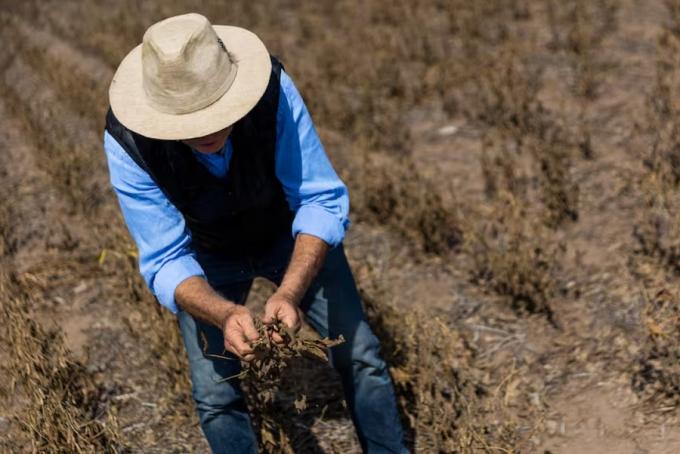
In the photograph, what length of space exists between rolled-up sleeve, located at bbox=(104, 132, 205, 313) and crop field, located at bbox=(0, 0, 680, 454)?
48 centimetres

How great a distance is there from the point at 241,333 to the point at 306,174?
0.68m

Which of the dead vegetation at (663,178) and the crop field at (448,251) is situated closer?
the crop field at (448,251)

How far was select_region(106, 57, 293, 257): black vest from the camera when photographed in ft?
9.42

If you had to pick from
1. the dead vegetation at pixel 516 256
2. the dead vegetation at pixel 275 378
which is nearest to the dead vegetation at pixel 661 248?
the dead vegetation at pixel 516 256

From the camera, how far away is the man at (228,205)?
2.63 m

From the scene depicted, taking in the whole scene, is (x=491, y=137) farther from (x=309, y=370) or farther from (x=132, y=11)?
(x=132, y=11)

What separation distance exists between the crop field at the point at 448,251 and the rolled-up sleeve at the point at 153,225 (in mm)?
481

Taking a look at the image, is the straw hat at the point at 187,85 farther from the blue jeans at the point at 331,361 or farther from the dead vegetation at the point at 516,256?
the dead vegetation at the point at 516,256

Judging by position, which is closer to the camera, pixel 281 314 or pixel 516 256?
pixel 281 314

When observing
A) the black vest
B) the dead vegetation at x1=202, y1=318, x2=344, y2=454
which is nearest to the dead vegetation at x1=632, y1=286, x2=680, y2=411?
the dead vegetation at x1=202, y1=318, x2=344, y2=454

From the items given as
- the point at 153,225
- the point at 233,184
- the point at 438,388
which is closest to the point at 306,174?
the point at 233,184

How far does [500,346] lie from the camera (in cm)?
422

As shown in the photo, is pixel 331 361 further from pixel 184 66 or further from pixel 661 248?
pixel 661 248

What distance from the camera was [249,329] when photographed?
2.61m
